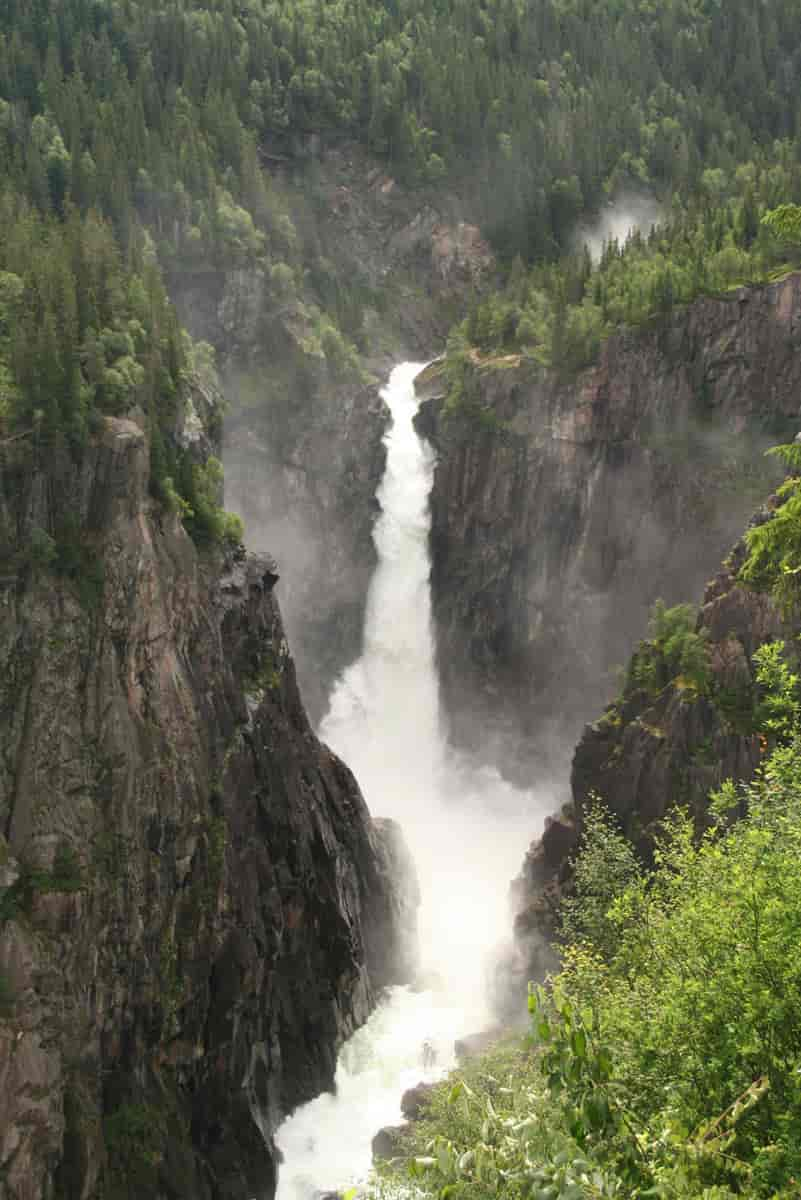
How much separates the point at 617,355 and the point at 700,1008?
3082 inches

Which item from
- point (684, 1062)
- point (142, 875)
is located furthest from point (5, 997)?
point (684, 1062)

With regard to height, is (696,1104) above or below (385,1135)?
below

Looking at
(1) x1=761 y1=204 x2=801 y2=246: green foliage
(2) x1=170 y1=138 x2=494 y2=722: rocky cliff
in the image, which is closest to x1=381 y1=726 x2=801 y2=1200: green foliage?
(1) x1=761 y1=204 x2=801 y2=246: green foliage

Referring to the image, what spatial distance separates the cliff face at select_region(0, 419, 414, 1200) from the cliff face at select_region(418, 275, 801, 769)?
119 ft

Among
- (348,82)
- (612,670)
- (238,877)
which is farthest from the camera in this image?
(348,82)

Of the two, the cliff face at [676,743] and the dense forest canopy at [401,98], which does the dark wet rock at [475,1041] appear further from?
the dense forest canopy at [401,98]

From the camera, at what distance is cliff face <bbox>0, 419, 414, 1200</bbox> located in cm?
3903

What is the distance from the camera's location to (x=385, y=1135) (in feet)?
166

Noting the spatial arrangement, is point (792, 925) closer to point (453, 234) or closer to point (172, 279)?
point (172, 279)

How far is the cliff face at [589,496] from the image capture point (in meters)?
83.6

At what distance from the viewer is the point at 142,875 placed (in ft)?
144

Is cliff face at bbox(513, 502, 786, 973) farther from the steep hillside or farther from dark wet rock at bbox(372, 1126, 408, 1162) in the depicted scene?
dark wet rock at bbox(372, 1126, 408, 1162)

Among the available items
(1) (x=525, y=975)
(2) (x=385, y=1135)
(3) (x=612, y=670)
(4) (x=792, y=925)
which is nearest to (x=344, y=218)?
(3) (x=612, y=670)

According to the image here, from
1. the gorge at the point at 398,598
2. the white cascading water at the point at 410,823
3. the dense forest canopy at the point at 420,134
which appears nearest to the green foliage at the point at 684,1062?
the gorge at the point at 398,598
